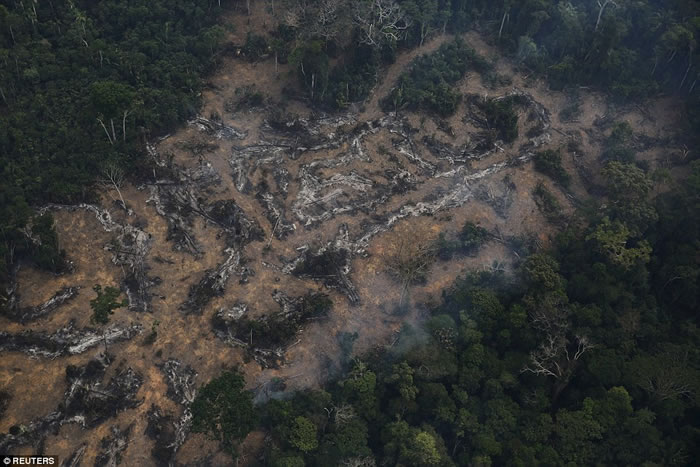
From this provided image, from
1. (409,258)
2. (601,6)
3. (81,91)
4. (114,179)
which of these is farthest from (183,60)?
(601,6)

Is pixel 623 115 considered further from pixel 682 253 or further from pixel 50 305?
pixel 50 305

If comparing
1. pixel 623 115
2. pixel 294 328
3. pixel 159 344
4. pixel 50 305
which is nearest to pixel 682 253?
pixel 623 115

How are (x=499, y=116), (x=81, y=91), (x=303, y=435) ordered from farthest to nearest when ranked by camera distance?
(x=499, y=116) → (x=81, y=91) → (x=303, y=435)

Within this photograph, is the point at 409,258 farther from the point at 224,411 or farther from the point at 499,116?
the point at 224,411

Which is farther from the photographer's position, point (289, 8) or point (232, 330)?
point (289, 8)

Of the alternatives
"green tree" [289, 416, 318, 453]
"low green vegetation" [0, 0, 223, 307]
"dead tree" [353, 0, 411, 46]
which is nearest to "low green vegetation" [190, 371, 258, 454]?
"green tree" [289, 416, 318, 453]

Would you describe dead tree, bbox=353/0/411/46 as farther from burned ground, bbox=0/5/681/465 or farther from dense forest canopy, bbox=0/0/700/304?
burned ground, bbox=0/5/681/465

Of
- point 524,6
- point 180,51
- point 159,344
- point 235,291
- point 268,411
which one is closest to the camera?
point 268,411

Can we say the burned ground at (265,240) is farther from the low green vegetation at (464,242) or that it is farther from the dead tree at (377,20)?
the dead tree at (377,20)

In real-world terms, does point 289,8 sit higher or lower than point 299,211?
higher
